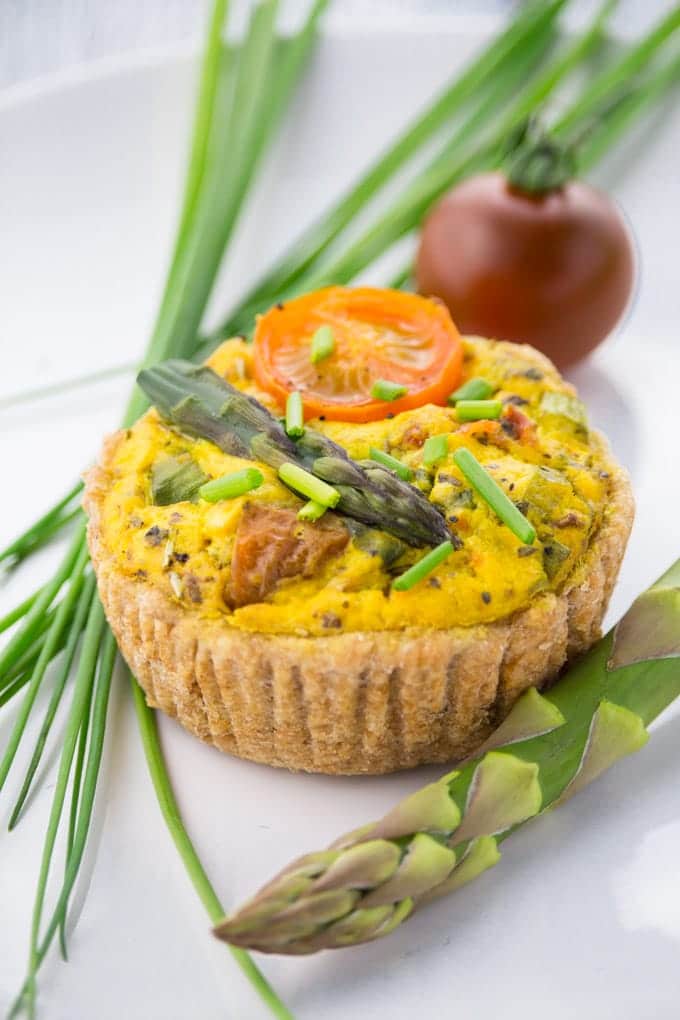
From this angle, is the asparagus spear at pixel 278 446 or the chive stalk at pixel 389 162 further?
the chive stalk at pixel 389 162

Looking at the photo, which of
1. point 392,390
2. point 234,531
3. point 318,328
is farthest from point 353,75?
point 234,531

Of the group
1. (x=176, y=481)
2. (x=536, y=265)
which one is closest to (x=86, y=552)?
(x=176, y=481)

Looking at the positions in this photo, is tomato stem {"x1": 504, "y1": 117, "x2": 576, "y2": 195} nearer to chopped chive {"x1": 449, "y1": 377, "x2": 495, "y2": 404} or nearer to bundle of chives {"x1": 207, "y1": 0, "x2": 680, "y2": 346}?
bundle of chives {"x1": 207, "y1": 0, "x2": 680, "y2": 346}

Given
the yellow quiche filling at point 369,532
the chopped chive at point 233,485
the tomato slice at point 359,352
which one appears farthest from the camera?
the tomato slice at point 359,352

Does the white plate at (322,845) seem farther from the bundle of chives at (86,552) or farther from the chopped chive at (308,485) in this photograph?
the chopped chive at (308,485)

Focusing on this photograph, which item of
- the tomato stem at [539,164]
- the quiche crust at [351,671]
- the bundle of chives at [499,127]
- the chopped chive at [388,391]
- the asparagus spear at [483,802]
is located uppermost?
the bundle of chives at [499,127]

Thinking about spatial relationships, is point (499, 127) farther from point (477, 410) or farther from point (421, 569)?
point (421, 569)

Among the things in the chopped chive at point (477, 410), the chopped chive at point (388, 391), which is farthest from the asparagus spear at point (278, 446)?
the chopped chive at point (477, 410)
